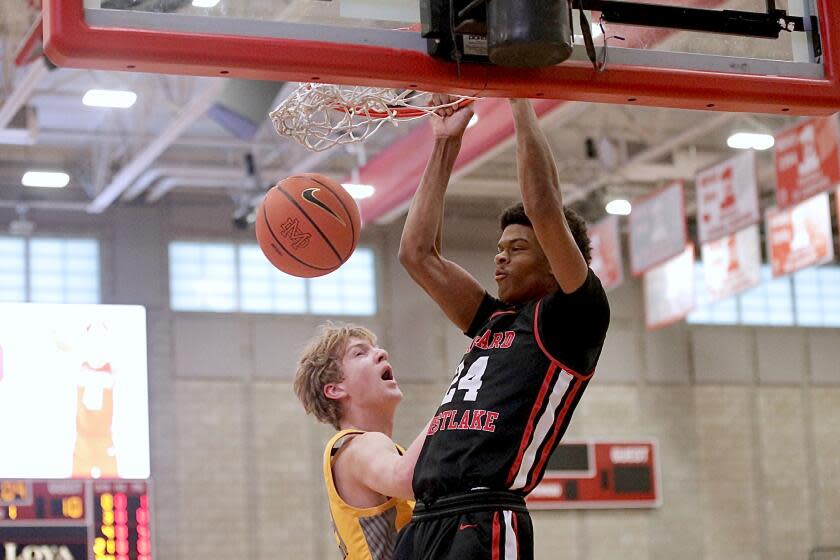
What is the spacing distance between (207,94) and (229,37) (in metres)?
7.89

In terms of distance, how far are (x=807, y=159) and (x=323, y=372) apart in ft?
25.1

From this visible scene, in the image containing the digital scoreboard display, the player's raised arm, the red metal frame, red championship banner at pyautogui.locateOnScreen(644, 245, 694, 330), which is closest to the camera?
the player's raised arm

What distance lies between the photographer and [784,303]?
1836 cm

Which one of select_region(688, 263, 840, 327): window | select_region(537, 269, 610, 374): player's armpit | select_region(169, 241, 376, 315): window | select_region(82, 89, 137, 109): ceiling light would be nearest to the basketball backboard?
select_region(537, 269, 610, 374): player's armpit

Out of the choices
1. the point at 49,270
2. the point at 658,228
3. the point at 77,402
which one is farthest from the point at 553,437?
the point at 49,270

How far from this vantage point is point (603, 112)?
48.0 ft

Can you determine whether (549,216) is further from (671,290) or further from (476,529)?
(671,290)

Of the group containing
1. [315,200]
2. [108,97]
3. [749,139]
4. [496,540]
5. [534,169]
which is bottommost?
[496,540]

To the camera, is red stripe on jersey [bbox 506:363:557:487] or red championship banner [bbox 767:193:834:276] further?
red championship banner [bbox 767:193:834:276]

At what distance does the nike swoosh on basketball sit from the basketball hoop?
19cm

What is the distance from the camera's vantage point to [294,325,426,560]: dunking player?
4.15 m

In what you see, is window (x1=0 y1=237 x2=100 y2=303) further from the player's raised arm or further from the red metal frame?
the player's raised arm

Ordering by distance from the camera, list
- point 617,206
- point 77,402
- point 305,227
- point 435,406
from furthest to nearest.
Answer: point 435,406 → point 617,206 → point 77,402 → point 305,227

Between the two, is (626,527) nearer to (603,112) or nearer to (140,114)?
(603,112)
